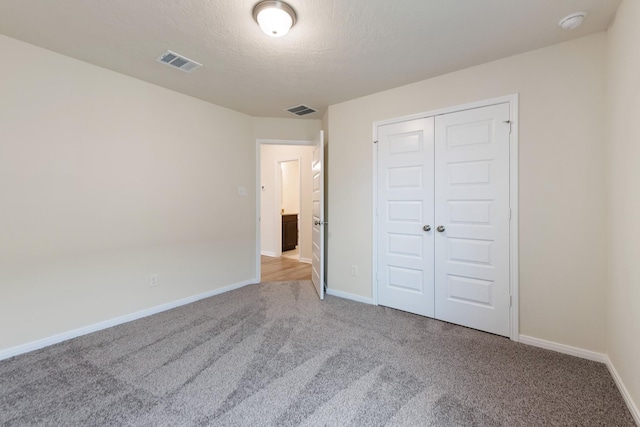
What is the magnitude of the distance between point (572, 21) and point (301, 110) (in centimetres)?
Result: 265

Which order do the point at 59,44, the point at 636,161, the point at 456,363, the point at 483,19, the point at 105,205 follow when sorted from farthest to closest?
the point at 105,205, the point at 59,44, the point at 456,363, the point at 483,19, the point at 636,161

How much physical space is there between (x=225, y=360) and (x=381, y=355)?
3.87 ft

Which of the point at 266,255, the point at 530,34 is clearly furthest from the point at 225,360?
the point at 266,255

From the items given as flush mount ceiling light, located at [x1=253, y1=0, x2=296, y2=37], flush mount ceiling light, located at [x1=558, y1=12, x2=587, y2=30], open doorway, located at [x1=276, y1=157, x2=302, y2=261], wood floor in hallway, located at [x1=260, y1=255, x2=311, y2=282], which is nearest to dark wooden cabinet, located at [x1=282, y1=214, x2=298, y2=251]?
open doorway, located at [x1=276, y1=157, x2=302, y2=261]

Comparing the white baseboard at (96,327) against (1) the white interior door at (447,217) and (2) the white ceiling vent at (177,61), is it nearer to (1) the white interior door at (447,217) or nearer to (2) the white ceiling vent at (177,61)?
(1) the white interior door at (447,217)

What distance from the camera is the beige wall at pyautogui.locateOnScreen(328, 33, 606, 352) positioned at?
1.96 metres

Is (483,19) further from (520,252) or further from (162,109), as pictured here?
(162,109)

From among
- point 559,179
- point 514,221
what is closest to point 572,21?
point 559,179

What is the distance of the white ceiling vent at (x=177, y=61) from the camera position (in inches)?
88.9

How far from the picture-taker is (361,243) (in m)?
3.21

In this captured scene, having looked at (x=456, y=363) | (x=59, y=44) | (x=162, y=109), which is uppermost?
(x=59, y=44)

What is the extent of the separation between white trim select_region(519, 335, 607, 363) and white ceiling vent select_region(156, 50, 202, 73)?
12.2 ft

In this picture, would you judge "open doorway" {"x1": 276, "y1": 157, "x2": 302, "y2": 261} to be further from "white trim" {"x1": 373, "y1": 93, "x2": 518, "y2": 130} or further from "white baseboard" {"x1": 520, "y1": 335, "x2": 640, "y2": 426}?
"white baseboard" {"x1": 520, "y1": 335, "x2": 640, "y2": 426}

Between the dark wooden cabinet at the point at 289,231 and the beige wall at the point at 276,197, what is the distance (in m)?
0.29
